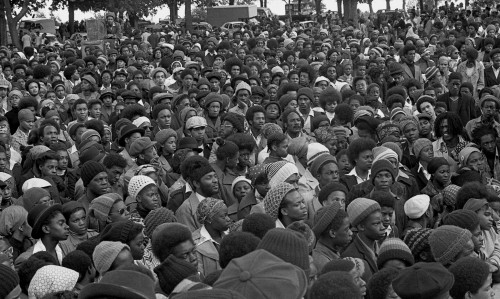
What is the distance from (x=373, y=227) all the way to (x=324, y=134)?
411 cm

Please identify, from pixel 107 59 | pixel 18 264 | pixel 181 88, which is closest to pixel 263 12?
pixel 107 59

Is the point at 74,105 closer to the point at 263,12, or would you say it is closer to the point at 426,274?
the point at 426,274

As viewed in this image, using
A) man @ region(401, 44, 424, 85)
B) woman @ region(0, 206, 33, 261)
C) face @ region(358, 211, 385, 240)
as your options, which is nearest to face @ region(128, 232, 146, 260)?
woman @ region(0, 206, 33, 261)

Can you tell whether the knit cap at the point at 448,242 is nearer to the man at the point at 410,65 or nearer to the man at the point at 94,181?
the man at the point at 94,181

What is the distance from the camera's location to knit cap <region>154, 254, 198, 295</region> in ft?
21.1

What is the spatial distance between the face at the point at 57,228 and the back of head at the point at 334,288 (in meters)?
3.41

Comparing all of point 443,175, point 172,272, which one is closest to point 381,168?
point 443,175

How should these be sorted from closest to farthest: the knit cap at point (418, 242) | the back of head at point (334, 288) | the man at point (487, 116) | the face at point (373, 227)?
the back of head at point (334, 288), the knit cap at point (418, 242), the face at point (373, 227), the man at point (487, 116)

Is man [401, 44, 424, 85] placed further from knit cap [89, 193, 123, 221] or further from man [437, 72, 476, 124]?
knit cap [89, 193, 123, 221]

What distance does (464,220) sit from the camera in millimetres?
8062

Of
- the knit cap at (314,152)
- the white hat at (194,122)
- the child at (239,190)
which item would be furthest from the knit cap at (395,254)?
the white hat at (194,122)

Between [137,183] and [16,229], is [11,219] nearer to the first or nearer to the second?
[16,229]

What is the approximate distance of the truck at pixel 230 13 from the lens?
48188 millimetres

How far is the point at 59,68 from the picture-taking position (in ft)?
69.5
